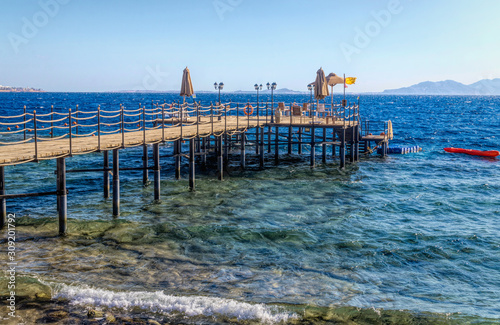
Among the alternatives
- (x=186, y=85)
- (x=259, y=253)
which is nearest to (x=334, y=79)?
(x=186, y=85)

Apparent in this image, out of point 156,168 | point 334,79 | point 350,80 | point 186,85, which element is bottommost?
point 156,168

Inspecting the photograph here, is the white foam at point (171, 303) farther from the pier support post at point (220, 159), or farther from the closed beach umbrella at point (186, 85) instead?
Result: the closed beach umbrella at point (186, 85)

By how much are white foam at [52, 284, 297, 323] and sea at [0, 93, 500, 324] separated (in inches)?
1.6

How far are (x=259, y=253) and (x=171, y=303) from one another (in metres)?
4.90

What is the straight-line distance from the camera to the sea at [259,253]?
13055 millimetres

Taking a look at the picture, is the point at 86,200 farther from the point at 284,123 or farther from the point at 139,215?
the point at 284,123

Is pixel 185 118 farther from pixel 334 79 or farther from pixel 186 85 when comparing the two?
pixel 334 79

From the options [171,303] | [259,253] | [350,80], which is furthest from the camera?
[350,80]

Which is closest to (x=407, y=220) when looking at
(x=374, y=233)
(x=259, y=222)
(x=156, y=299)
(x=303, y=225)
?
(x=374, y=233)

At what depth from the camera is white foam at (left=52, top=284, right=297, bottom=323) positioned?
1273 centimetres

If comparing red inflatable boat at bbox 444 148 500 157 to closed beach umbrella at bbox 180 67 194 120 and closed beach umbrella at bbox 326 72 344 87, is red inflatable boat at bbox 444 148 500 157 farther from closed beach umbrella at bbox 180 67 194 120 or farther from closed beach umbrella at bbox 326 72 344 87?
closed beach umbrella at bbox 180 67 194 120

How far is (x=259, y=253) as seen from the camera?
57.1ft

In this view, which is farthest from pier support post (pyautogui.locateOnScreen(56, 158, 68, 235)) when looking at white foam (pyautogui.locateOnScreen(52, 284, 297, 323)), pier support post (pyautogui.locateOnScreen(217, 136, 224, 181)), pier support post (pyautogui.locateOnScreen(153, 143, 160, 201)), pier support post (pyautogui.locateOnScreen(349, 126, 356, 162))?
pier support post (pyautogui.locateOnScreen(349, 126, 356, 162))

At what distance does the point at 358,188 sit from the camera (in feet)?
96.8
